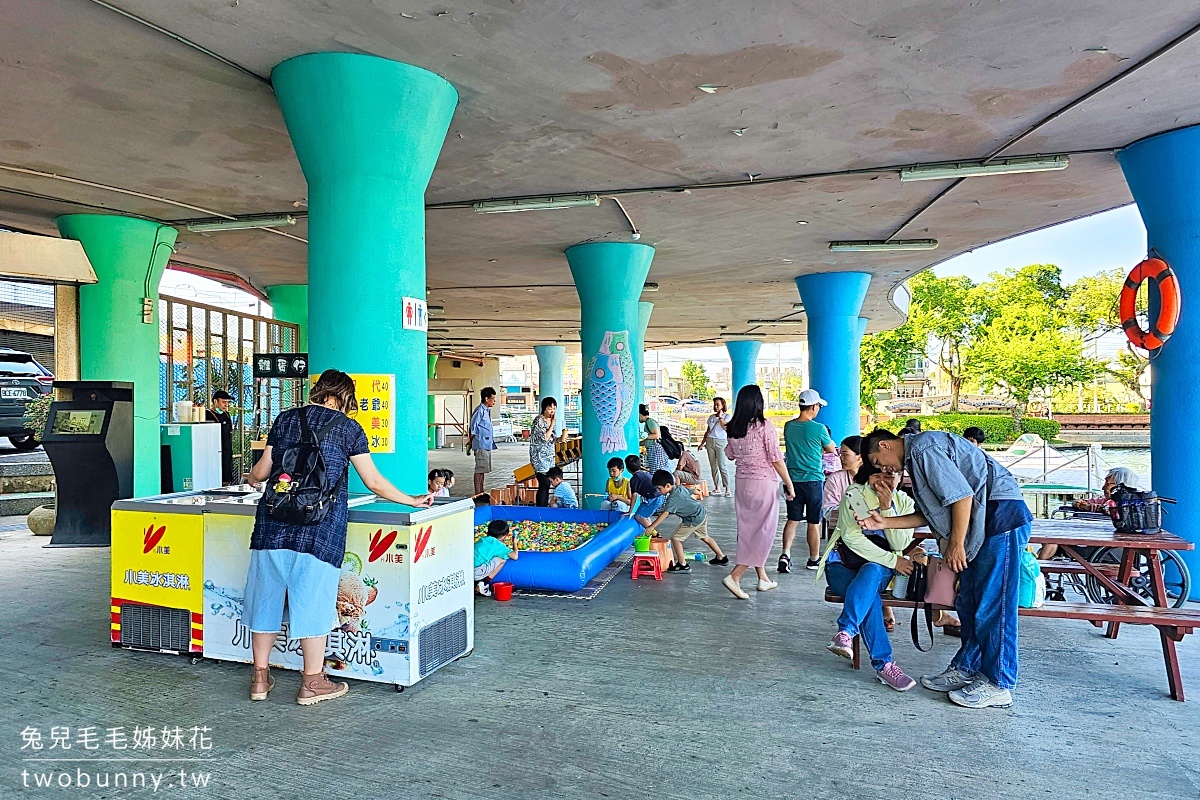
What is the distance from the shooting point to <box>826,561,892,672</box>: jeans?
430cm

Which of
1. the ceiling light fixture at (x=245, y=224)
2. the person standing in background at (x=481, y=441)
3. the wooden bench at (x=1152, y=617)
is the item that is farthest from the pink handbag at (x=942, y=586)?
the person standing in background at (x=481, y=441)

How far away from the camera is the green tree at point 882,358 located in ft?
108

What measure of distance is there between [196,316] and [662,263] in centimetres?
→ 776

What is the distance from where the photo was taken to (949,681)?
413 cm

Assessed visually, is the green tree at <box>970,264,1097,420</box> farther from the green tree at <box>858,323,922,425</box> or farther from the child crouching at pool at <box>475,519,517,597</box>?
the child crouching at pool at <box>475,519,517,597</box>

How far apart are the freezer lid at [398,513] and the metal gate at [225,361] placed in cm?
764

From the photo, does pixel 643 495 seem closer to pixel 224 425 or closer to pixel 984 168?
pixel 984 168

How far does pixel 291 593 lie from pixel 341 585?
0.39 meters

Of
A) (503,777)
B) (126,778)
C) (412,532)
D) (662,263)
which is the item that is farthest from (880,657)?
(662,263)

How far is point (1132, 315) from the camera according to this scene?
252 inches

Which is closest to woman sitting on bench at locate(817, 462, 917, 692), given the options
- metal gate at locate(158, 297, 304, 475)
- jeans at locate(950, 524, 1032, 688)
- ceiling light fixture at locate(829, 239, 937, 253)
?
jeans at locate(950, 524, 1032, 688)

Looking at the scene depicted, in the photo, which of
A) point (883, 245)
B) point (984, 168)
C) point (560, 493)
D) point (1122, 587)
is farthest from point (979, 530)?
point (883, 245)

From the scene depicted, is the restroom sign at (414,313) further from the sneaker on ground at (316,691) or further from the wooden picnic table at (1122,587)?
the wooden picnic table at (1122,587)

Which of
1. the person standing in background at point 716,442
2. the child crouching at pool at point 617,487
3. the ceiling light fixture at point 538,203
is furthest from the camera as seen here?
the person standing in background at point 716,442
